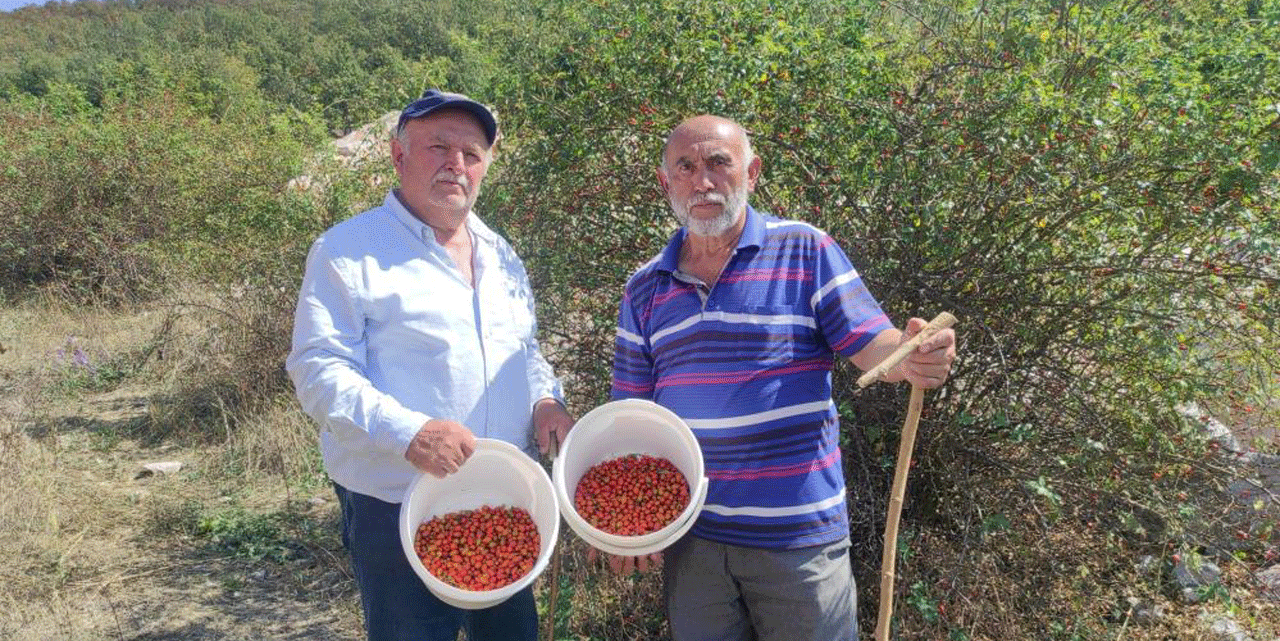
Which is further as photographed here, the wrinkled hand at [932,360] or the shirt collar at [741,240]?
the shirt collar at [741,240]

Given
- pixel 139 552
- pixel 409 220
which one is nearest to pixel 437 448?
pixel 409 220

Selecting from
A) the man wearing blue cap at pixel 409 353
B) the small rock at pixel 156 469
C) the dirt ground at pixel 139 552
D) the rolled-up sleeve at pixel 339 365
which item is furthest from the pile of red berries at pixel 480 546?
the small rock at pixel 156 469

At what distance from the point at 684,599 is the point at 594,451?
404mm

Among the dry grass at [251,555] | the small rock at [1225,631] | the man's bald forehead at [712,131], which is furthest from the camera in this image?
the small rock at [1225,631]

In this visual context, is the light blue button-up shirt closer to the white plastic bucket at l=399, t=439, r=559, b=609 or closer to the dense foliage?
the white plastic bucket at l=399, t=439, r=559, b=609

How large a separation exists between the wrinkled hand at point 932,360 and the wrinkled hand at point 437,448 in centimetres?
94

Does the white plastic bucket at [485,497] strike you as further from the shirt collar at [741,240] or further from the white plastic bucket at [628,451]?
the shirt collar at [741,240]

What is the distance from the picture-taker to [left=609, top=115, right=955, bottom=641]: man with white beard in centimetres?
207

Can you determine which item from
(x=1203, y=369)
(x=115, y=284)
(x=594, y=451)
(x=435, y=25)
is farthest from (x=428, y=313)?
(x=435, y=25)

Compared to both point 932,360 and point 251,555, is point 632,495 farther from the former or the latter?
point 251,555

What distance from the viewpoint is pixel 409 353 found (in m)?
2.19

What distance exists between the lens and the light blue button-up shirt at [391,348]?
206 cm

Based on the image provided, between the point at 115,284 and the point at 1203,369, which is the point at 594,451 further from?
the point at 115,284

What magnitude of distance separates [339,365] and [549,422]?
1.74ft
